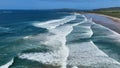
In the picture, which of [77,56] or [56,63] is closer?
[56,63]

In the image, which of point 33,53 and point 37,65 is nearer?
point 37,65

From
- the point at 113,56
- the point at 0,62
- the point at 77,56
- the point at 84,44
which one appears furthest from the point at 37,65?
the point at 84,44

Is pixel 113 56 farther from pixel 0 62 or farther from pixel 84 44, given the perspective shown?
pixel 0 62

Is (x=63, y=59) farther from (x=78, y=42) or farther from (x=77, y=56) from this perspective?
(x=78, y=42)

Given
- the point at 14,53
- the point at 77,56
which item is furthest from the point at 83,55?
the point at 14,53

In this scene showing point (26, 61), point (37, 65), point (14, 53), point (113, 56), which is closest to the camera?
point (37, 65)

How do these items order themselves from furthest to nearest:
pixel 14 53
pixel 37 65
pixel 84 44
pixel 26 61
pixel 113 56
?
1. pixel 84 44
2. pixel 14 53
3. pixel 113 56
4. pixel 26 61
5. pixel 37 65

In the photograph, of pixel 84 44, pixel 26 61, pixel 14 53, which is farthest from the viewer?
pixel 84 44
